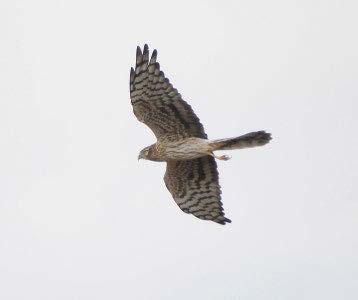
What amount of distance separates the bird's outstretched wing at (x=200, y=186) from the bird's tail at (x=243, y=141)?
1.06 meters

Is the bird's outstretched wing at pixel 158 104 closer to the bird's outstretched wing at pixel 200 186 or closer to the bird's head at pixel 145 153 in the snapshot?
the bird's head at pixel 145 153

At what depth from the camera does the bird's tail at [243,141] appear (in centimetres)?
1508

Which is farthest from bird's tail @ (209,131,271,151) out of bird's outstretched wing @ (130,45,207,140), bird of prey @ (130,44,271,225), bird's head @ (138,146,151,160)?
bird's head @ (138,146,151,160)

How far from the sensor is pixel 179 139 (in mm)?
15906

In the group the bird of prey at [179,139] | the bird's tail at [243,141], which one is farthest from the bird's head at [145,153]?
the bird's tail at [243,141]

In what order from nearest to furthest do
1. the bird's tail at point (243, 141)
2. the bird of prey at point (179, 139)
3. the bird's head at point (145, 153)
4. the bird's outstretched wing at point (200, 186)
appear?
1. the bird's tail at point (243, 141)
2. the bird of prey at point (179, 139)
3. the bird's head at point (145, 153)
4. the bird's outstretched wing at point (200, 186)

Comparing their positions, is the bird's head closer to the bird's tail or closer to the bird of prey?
the bird of prey

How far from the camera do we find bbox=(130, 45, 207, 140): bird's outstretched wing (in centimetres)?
1554

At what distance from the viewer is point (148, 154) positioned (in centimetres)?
1633

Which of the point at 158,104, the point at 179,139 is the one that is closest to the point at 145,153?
the point at 179,139

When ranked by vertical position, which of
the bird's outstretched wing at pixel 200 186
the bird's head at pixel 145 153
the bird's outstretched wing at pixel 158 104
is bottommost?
the bird's outstretched wing at pixel 200 186

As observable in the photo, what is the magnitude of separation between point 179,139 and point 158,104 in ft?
2.15

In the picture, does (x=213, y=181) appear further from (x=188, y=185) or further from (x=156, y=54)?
(x=156, y=54)

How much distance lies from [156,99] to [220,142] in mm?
1157
